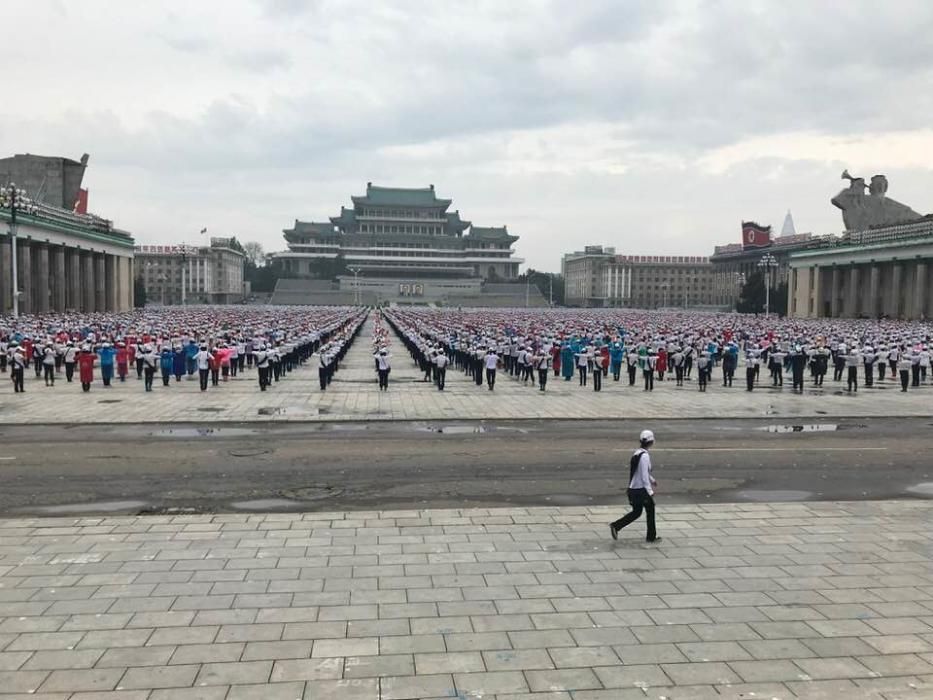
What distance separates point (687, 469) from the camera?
12977 mm

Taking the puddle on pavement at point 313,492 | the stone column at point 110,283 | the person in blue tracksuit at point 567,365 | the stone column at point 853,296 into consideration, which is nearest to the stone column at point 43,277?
the stone column at point 110,283

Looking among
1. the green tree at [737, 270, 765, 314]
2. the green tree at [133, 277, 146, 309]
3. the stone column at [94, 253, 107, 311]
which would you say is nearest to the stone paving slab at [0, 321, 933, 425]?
the stone column at [94, 253, 107, 311]

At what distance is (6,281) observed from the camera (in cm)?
6488

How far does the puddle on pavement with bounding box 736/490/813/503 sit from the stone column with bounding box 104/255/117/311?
92.1m

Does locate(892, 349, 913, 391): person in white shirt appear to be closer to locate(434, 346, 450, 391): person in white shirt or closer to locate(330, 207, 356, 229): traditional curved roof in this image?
locate(434, 346, 450, 391): person in white shirt

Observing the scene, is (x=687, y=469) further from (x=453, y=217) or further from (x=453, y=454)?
(x=453, y=217)

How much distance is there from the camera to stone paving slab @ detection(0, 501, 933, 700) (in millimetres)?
5566

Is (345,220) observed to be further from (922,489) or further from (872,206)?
(922,489)

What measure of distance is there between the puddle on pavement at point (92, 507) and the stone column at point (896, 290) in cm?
8864

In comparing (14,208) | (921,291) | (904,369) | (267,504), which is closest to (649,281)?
(921,291)

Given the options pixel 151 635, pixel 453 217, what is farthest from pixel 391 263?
pixel 151 635

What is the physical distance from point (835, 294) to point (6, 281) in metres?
88.0

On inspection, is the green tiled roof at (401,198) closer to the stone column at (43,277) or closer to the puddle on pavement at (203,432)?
the stone column at (43,277)

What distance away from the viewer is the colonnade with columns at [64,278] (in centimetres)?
6619
